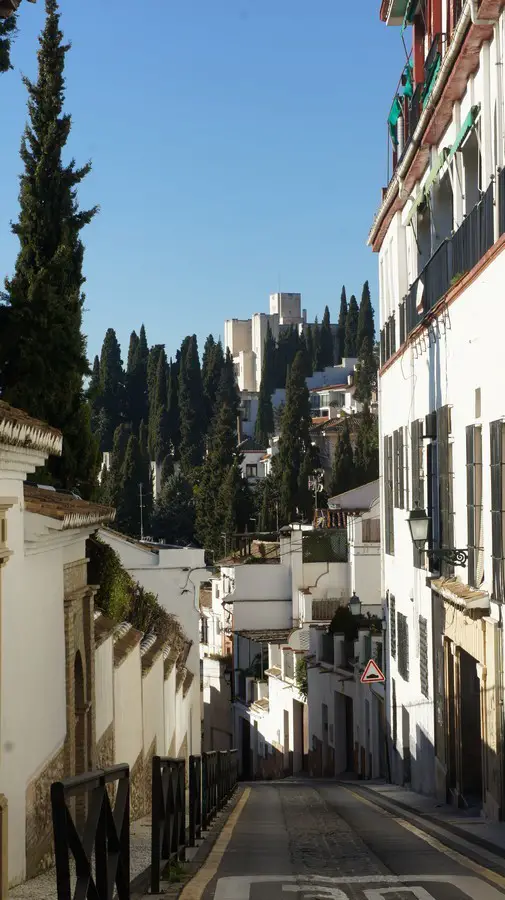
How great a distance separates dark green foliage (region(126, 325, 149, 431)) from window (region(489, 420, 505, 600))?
395 ft

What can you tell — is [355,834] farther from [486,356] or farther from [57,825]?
[57,825]

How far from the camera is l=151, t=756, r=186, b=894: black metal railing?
27.0 feet

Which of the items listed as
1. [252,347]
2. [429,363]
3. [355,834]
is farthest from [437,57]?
[252,347]

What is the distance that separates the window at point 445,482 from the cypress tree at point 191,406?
9996 centimetres

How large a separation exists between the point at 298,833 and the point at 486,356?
5.57 m

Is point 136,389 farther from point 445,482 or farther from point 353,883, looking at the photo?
point 353,883

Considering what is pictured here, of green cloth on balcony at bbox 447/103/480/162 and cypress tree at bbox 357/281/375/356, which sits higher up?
cypress tree at bbox 357/281/375/356

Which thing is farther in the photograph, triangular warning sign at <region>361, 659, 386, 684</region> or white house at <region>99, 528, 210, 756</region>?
white house at <region>99, 528, 210, 756</region>

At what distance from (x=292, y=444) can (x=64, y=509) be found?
244 ft

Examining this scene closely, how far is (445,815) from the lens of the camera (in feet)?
53.1

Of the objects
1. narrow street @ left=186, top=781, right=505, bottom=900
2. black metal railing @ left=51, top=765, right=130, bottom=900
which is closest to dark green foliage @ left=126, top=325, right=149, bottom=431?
narrow street @ left=186, top=781, right=505, bottom=900

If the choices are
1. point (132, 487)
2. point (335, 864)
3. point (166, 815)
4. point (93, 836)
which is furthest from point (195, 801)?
point (132, 487)

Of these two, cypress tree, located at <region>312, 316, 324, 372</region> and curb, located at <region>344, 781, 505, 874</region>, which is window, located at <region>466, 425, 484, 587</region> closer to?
curb, located at <region>344, 781, 505, 874</region>

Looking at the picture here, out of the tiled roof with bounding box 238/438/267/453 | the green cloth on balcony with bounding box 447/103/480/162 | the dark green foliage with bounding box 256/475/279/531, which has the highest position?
the tiled roof with bounding box 238/438/267/453
